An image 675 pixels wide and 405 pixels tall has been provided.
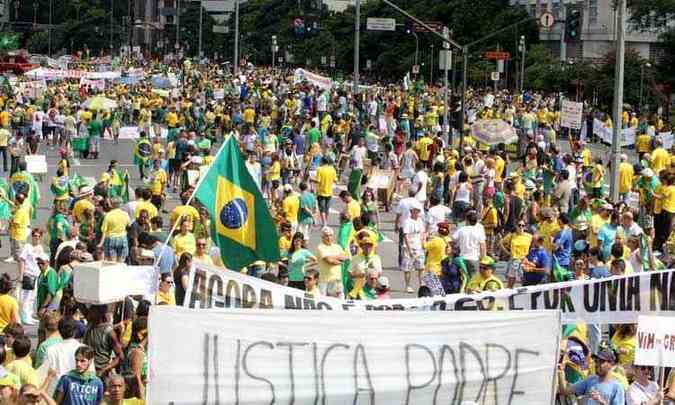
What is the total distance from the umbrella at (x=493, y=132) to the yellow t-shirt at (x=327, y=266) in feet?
50.7

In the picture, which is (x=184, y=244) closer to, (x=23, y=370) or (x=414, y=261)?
(x=414, y=261)

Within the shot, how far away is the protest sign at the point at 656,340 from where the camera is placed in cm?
1052

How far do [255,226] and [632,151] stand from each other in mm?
33929

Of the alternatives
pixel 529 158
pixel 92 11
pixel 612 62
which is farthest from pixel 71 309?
pixel 92 11

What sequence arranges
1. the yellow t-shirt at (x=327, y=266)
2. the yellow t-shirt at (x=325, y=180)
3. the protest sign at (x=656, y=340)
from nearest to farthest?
the protest sign at (x=656, y=340), the yellow t-shirt at (x=327, y=266), the yellow t-shirt at (x=325, y=180)

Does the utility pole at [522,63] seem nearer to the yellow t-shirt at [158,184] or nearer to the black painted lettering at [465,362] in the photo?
the yellow t-shirt at [158,184]

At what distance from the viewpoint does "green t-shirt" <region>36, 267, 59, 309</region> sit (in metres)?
15.2

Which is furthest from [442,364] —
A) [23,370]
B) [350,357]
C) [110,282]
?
[110,282]

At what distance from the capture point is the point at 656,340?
34.5 ft

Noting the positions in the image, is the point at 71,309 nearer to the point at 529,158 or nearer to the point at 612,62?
the point at 529,158

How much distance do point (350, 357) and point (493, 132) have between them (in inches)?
885

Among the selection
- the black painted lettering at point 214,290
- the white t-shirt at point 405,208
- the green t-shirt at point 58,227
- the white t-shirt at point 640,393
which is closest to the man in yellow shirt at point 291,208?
the white t-shirt at point 405,208

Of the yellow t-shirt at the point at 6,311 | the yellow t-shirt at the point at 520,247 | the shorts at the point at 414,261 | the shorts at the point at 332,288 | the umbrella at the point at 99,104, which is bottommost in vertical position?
the shorts at the point at 414,261

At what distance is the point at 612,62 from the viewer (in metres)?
57.7
